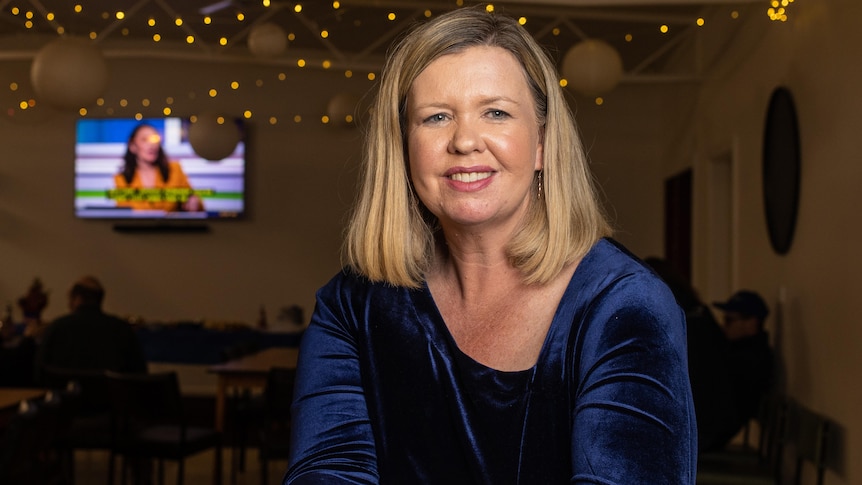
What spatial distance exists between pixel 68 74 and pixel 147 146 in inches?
227

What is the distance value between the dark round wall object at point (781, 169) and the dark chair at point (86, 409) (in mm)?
3928

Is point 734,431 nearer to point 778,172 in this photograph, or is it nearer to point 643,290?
point 778,172

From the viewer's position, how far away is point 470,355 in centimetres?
144

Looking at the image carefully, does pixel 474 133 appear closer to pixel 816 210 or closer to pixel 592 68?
pixel 816 210

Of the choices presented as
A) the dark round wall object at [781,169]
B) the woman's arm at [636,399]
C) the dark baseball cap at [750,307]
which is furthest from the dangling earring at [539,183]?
the dark baseball cap at [750,307]

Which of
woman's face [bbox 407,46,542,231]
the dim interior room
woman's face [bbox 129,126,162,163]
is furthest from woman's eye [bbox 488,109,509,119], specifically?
woman's face [bbox 129,126,162,163]

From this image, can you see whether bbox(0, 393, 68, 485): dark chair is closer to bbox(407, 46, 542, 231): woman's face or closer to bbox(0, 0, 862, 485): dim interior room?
bbox(407, 46, 542, 231): woman's face

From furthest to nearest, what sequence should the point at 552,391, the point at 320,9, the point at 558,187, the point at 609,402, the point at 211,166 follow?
the point at 211,166 → the point at 320,9 → the point at 558,187 → the point at 552,391 → the point at 609,402

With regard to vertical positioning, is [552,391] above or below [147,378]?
above

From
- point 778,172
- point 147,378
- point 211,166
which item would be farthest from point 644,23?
point 147,378

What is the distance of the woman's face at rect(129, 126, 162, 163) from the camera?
37.1 ft

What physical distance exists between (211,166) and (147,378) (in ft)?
20.0

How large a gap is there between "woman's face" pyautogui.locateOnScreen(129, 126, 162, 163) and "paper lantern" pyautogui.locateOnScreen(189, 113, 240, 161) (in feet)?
8.57

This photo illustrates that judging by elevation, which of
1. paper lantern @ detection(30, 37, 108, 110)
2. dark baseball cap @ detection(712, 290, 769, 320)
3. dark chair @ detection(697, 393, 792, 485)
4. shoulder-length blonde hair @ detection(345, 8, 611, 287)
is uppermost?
paper lantern @ detection(30, 37, 108, 110)
